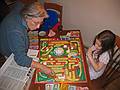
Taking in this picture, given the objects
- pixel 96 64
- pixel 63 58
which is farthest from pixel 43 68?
pixel 96 64

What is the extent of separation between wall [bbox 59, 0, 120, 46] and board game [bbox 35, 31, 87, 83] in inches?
25.4

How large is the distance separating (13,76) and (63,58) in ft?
1.65

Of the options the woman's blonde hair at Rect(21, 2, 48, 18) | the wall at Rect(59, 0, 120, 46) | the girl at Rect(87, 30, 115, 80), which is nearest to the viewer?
the woman's blonde hair at Rect(21, 2, 48, 18)

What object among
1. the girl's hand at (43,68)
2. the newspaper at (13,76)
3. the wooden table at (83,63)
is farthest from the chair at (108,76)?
the newspaper at (13,76)

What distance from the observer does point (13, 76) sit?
74.4 inches

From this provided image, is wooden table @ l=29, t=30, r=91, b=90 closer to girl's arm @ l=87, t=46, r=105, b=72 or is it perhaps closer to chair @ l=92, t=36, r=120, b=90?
girl's arm @ l=87, t=46, r=105, b=72

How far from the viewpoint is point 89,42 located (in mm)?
3283

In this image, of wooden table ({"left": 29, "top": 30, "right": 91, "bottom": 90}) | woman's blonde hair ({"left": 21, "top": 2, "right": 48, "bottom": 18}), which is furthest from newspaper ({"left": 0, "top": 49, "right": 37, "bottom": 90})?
woman's blonde hair ({"left": 21, "top": 2, "right": 48, "bottom": 18})

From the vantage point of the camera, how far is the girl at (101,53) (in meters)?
2.15

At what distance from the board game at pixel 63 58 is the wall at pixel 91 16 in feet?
2.12

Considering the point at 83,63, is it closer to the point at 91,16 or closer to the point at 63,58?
the point at 63,58

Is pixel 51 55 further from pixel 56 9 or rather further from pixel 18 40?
pixel 56 9

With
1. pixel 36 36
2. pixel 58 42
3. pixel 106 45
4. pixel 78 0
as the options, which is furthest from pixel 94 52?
pixel 78 0

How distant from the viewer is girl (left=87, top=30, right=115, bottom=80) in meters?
2.15
